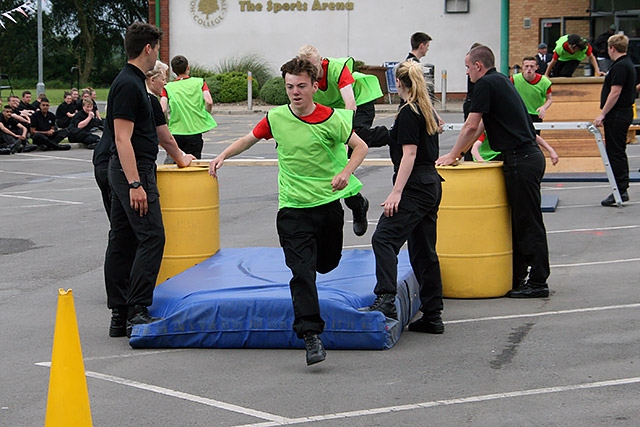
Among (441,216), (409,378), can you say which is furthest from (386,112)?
(409,378)

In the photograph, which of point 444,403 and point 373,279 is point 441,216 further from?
point 444,403

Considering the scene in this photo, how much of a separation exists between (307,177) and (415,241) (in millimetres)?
1163

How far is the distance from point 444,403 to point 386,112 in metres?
29.4

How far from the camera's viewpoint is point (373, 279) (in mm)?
7695

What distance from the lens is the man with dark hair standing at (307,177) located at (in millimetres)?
6508

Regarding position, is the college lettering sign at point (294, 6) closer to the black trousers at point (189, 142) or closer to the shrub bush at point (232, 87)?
the shrub bush at point (232, 87)

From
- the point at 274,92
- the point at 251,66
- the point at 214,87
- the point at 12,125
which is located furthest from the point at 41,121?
the point at 251,66

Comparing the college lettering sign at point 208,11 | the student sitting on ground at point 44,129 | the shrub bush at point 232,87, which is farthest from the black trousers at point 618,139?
the college lettering sign at point 208,11

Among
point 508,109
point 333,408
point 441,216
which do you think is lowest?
point 333,408

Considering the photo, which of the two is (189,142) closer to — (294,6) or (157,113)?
(157,113)

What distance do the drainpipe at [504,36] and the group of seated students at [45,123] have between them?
1594cm

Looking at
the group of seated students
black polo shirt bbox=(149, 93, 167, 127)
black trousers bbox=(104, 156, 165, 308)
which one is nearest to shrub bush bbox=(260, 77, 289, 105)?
the group of seated students

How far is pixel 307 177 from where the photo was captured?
670 cm

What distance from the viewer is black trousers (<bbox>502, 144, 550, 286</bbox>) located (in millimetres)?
8359
